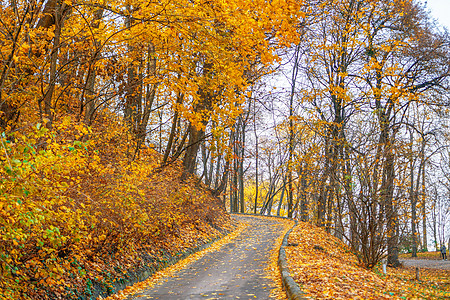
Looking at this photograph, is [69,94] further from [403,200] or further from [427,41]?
[427,41]

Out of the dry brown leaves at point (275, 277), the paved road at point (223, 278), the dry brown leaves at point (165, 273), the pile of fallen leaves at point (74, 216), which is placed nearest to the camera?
the pile of fallen leaves at point (74, 216)

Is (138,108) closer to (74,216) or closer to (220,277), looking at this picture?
(220,277)

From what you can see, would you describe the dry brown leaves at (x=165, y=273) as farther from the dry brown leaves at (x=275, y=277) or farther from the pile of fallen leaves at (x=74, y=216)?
the dry brown leaves at (x=275, y=277)

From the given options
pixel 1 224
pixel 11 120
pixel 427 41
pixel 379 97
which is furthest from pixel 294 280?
pixel 427 41

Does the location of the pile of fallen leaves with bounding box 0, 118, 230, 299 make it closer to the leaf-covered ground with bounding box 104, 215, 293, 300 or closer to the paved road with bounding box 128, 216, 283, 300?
the leaf-covered ground with bounding box 104, 215, 293, 300

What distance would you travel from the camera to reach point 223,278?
310 inches

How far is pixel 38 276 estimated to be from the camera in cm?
492

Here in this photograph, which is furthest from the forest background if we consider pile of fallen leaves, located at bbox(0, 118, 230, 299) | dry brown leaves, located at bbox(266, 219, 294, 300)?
dry brown leaves, located at bbox(266, 219, 294, 300)

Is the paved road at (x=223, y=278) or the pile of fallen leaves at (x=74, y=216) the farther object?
the paved road at (x=223, y=278)

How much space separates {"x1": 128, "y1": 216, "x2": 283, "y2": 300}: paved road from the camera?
644cm

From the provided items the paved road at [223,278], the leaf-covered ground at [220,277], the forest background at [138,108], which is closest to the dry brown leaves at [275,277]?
the leaf-covered ground at [220,277]

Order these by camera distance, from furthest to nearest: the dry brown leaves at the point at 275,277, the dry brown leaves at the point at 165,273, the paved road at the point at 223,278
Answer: the dry brown leaves at the point at 165,273 < the paved road at the point at 223,278 < the dry brown leaves at the point at 275,277

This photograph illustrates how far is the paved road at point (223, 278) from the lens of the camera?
21.1 feet

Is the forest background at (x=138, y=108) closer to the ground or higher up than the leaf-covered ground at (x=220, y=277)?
higher up
